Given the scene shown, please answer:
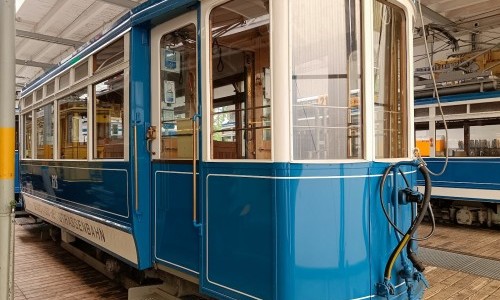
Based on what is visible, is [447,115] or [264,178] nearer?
[264,178]

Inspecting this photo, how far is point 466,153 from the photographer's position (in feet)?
24.6

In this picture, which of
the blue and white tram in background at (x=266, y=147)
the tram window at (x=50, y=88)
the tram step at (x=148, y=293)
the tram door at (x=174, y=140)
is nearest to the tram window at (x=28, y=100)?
the tram window at (x=50, y=88)

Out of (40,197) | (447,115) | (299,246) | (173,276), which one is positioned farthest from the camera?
(447,115)

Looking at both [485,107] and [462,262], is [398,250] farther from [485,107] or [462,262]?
[485,107]

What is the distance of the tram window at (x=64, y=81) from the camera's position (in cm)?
483

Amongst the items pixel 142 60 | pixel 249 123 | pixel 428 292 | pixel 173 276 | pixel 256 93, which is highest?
pixel 142 60

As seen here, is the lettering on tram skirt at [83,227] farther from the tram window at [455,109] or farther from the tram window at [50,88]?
the tram window at [455,109]

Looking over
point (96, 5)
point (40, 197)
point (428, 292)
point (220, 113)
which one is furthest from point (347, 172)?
point (96, 5)

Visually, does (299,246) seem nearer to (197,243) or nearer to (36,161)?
(197,243)

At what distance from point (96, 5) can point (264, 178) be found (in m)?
7.13

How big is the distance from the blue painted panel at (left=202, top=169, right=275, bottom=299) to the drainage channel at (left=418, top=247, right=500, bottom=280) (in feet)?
11.6

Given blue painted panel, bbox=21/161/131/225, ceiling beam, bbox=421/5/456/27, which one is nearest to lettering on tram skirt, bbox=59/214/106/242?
blue painted panel, bbox=21/161/131/225

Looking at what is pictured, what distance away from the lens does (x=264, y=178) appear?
7.57ft

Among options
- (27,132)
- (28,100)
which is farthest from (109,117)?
(27,132)
